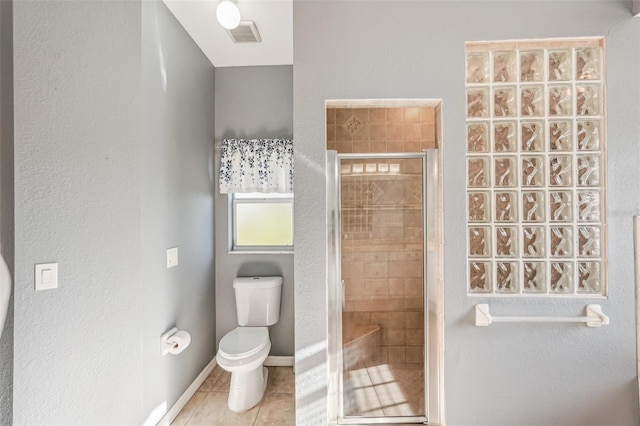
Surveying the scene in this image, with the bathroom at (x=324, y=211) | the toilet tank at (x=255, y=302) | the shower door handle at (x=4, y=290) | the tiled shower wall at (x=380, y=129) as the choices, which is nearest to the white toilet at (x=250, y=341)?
the toilet tank at (x=255, y=302)

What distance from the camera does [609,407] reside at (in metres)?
1.59

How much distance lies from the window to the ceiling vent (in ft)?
3.86

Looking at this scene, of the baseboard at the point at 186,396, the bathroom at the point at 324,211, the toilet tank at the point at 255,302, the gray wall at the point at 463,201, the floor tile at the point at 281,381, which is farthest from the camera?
the toilet tank at the point at 255,302

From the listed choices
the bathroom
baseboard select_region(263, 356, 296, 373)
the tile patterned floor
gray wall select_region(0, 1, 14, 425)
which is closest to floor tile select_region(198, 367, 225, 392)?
the tile patterned floor

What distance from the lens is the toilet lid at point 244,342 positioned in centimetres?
Answer: 193

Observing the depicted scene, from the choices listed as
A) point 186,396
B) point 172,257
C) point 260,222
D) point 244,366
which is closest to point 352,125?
point 260,222

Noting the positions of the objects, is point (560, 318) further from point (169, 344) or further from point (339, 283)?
point (169, 344)

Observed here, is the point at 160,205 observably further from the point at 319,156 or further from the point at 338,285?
the point at 338,285

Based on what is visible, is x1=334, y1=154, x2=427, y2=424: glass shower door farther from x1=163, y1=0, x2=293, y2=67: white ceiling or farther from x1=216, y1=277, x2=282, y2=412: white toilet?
x1=163, y1=0, x2=293, y2=67: white ceiling

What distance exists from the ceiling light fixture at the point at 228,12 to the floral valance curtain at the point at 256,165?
931 mm

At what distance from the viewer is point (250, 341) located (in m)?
2.09

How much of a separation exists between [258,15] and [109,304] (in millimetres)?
1860

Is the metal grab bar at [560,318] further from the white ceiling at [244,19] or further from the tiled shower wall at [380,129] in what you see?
the white ceiling at [244,19]

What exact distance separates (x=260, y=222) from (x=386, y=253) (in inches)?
51.5
